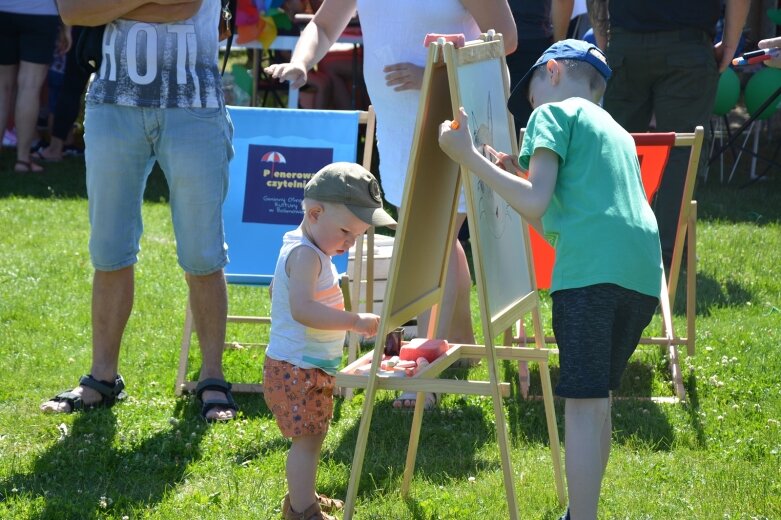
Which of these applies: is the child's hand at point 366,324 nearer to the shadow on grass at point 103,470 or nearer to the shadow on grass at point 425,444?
the shadow on grass at point 425,444

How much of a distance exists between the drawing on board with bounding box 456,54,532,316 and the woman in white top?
0.51 m

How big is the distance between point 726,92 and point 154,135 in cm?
656

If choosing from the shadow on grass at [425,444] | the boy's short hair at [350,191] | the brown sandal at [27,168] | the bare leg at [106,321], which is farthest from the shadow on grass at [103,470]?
the brown sandal at [27,168]

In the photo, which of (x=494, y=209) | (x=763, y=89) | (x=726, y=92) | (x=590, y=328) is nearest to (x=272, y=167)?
(x=494, y=209)

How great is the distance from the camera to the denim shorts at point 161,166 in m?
4.28

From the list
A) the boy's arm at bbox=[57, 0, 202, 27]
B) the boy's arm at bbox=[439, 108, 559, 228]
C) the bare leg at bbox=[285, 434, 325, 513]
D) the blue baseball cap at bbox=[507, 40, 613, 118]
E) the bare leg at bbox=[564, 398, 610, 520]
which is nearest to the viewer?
the boy's arm at bbox=[439, 108, 559, 228]

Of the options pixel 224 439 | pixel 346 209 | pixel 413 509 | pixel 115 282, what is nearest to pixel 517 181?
pixel 346 209

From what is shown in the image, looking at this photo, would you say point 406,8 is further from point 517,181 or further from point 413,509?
point 413,509

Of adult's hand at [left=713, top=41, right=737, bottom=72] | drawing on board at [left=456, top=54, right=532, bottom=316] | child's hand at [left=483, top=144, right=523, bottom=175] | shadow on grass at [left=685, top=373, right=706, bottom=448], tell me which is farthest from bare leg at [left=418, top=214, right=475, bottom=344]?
adult's hand at [left=713, top=41, right=737, bottom=72]

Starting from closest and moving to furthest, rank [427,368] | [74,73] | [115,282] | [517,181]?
[517,181] < [427,368] < [115,282] < [74,73]

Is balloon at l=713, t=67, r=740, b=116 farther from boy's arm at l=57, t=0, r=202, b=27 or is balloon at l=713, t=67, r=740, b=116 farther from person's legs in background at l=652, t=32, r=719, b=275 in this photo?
boy's arm at l=57, t=0, r=202, b=27

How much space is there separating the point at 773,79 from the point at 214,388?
6566 mm

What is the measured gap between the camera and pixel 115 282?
4551 mm

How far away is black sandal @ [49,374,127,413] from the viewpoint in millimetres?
4566
